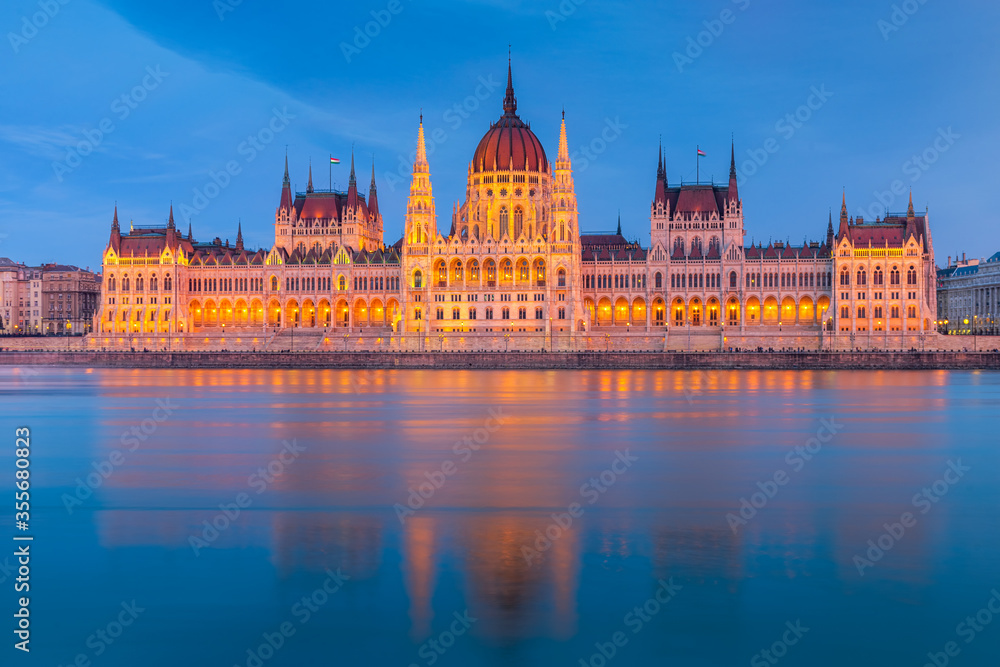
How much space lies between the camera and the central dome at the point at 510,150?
11488 centimetres

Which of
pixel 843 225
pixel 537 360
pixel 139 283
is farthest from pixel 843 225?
pixel 139 283

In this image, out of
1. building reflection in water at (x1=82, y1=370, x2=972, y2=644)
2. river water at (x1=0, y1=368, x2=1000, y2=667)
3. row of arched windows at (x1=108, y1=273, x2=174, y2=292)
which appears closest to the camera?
river water at (x1=0, y1=368, x2=1000, y2=667)

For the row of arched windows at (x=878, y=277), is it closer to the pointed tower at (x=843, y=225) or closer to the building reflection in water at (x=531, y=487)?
the pointed tower at (x=843, y=225)

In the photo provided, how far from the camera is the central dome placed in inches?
4523

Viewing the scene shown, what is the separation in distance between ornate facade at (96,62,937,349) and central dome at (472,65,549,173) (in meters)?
0.19

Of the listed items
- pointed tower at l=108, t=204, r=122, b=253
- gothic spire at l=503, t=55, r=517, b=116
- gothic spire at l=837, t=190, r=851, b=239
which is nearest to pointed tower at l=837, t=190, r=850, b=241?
gothic spire at l=837, t=190, r=851, b=239

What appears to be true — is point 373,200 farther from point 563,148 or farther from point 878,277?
point 878,277

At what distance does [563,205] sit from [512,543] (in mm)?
91838

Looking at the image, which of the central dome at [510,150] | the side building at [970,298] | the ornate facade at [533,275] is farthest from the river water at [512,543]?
the side building at [970,298]

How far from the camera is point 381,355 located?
295ft

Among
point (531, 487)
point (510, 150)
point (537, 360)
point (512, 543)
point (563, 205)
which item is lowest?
point (512, 543)

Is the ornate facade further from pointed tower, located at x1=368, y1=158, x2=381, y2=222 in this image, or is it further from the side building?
the side building

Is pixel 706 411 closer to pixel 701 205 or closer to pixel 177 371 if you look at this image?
pixel 177 371

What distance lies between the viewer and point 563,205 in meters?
107
